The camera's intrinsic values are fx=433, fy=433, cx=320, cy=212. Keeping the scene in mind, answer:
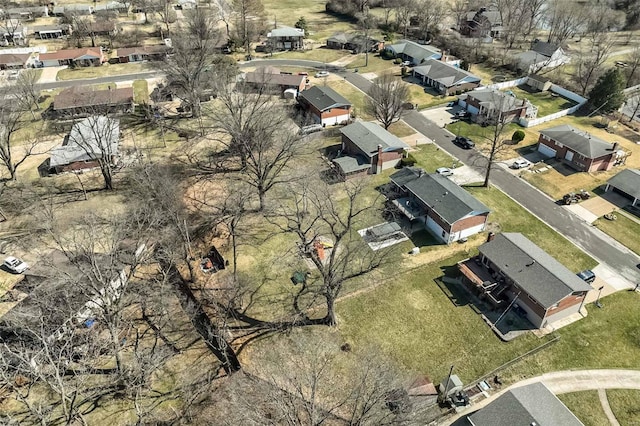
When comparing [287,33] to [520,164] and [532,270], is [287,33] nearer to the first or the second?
[520,164]

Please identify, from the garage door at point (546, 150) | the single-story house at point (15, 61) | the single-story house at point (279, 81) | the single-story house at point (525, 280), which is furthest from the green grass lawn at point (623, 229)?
the single-story house at point (15, 61)

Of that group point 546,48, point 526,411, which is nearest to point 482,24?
point 546,48

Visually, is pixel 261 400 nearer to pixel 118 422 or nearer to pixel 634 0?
pixel 118 422

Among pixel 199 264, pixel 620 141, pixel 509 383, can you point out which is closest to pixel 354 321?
pixel 509 383

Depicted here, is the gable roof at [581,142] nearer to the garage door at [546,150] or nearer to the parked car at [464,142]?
the garage door at [546,150]

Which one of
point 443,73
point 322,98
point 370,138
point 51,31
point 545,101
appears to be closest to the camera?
point 370,138

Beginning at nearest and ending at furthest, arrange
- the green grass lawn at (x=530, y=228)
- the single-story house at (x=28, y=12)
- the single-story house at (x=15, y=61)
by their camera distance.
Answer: the green grass lawn at (x=530, y=228)
the single-story house at (x=15, y=61)
the single-story house at (x=28, y=12)
